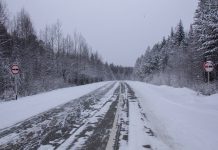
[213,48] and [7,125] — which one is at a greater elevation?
[213,48]

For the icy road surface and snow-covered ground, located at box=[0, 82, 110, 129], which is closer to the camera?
the icy road surface

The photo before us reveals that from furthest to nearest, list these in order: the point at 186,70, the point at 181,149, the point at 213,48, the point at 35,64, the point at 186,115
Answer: the point at 186,70 → the point at 35,64 → the point at 213,48 → the point at 186,115 → the point at 181,149

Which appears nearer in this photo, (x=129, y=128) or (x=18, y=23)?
(x=129, y=128)

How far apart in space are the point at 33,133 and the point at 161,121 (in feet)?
15.1

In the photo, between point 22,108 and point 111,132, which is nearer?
point 111,132

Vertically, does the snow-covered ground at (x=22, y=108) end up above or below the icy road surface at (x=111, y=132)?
above

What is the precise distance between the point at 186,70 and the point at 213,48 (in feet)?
30.7

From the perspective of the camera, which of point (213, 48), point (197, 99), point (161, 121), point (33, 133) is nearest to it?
point (33, 133)

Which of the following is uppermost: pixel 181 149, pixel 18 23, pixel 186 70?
pixel 18 23

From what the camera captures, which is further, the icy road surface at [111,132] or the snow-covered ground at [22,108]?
the snow-covered ground at [22,108]

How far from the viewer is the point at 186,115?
10984mm

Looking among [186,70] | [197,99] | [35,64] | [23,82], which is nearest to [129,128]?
[197,99]

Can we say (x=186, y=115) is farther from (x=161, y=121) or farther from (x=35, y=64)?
(x=35, y=64)

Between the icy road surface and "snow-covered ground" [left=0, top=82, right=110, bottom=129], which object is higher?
"snow-covered ground" [left=0, top=82, right=110, bottom=129]
